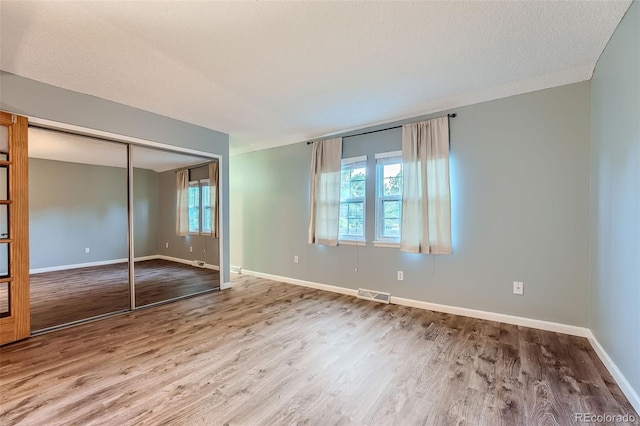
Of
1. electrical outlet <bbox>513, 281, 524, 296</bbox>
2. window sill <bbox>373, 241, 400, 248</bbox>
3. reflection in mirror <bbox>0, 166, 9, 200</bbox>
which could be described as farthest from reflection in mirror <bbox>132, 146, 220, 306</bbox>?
electrical outlet <bbox>513, 281, 524, 296</bbox>

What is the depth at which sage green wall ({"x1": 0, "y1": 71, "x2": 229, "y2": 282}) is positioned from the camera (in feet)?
8.55

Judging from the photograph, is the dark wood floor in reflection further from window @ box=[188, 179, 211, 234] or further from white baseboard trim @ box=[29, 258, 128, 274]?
window @ box=[188, 179, 211, 234]

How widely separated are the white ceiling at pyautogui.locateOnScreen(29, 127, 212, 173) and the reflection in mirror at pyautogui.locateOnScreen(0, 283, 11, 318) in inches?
50.9

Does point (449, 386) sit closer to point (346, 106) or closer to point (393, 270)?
point (393, 270)

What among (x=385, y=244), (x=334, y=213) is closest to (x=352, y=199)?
(x=334, y=213)

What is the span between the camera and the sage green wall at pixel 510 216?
8.84 feet

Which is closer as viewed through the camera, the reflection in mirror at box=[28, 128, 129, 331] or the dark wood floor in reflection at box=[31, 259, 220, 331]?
the reflection in mirror at box=[28, 128, 129, 331]

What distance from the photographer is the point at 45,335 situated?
270 centimetres

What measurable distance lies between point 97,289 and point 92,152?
1.68m

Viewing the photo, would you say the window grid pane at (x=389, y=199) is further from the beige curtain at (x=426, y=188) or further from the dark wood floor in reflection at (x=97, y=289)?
the dark wood floor in reflection at (x=97, y=289)

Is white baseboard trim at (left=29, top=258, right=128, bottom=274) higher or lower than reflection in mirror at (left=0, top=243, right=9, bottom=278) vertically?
lower

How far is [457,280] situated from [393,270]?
0.80 m

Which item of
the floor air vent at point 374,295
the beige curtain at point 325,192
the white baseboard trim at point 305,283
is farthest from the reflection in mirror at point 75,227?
the floor air vent at point 374,295

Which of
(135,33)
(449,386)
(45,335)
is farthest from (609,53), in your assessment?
(45,335)
